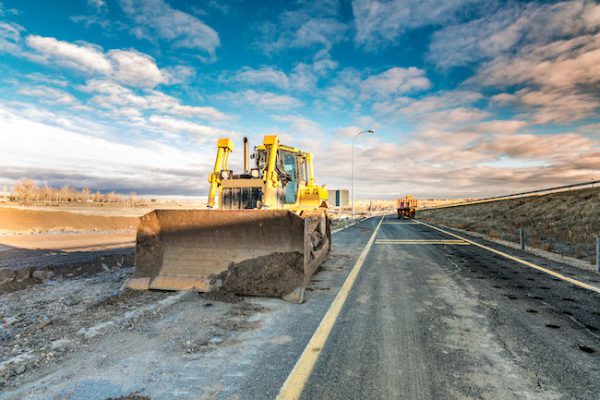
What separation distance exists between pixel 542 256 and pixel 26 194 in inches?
3901

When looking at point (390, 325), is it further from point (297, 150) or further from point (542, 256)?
point (542, 256)

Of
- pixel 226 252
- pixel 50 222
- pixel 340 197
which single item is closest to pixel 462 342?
pixel 226 252

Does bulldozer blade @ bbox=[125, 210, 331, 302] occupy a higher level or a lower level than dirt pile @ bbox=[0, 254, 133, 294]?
higher

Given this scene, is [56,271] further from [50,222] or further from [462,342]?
[50,222]

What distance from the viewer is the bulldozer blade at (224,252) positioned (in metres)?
4.98

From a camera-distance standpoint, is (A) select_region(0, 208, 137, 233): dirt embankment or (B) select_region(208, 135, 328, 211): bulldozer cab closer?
(B) select_region(208, 135, 328, 211): bulldozer cab

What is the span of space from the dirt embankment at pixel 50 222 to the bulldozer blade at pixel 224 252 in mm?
18741

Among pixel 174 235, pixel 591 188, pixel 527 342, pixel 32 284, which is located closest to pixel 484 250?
pixel 527 342

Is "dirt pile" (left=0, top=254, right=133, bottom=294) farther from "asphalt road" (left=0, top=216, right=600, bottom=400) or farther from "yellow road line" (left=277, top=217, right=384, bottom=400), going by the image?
"yellow road line" (left=277, top=217, right=384, bottom=400)

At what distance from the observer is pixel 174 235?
552 centimetres

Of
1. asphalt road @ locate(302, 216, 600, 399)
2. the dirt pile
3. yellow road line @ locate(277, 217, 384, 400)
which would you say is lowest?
the dirt pile

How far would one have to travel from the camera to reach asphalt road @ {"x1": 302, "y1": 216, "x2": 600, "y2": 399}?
237 cm

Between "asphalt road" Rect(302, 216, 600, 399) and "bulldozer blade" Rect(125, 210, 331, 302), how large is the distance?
1.17 m

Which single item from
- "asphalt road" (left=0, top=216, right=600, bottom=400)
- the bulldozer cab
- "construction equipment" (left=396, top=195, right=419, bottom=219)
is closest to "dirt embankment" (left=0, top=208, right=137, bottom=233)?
the bulldozer cab
